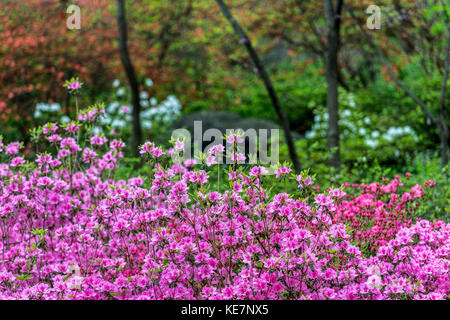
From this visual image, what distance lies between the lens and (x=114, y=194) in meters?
2.95

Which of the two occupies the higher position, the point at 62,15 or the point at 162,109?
the point at 62,15

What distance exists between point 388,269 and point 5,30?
7584mm

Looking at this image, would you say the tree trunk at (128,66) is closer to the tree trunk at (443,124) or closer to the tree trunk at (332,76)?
the tree trunk at (332,76)

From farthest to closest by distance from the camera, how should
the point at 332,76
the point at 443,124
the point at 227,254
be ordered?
1. the point at 332,76
2. the point at 443,124
3. the point at 227,254

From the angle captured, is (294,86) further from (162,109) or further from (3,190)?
(3,190)

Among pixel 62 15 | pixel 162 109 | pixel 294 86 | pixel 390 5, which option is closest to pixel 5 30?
pixel 62 15
